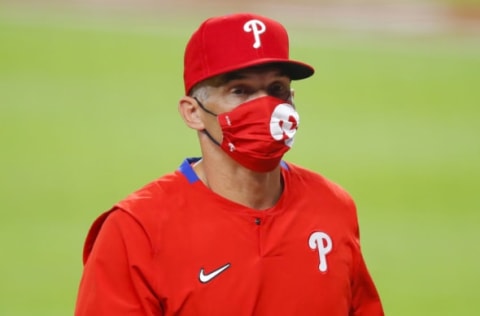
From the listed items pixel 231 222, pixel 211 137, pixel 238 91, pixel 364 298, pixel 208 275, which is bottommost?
pixel 364 298

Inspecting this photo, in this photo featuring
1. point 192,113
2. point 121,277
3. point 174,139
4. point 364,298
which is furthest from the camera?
point 174,139

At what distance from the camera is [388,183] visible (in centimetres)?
529

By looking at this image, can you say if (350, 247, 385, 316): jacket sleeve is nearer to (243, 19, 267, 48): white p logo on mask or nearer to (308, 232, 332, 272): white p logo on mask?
(308, 232, 332, 272): white p logo on mask

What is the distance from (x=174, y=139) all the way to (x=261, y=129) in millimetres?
2668

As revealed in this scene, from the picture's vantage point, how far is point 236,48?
2.67 meters

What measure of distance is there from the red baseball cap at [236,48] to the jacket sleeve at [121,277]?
0.45 m

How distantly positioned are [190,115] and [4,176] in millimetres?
2435

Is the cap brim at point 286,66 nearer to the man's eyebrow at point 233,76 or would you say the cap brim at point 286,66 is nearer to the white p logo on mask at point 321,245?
the man's eyebrow at point 233,76

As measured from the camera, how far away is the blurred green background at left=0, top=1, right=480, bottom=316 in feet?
15.9

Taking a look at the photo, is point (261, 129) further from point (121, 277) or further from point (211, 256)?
point (121, 277)

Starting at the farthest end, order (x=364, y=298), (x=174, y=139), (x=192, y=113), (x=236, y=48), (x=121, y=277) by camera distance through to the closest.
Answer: (x=174, y=139) → (x=364, y=298) → (x=192, y=113) → (x=236, y=48) → (x=121, y=277)

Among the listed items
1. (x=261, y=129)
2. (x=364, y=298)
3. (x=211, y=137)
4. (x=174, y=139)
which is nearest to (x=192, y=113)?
(x=211, y=137)

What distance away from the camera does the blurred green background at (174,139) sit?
15.9ft

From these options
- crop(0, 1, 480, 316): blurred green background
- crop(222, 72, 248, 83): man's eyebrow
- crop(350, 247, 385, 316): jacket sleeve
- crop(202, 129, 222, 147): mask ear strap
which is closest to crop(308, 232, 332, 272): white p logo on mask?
crop(350, 247, 385, 316): jacket sleeve
